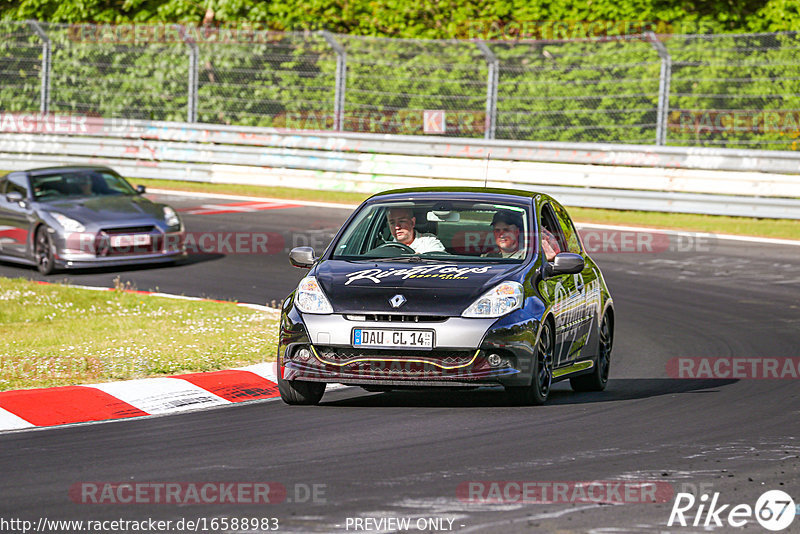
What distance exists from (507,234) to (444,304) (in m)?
1.22

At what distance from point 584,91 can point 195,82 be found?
Answer: 754cm

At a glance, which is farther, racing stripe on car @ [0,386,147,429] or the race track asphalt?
racing stripe on car @ [0,386,147,429]

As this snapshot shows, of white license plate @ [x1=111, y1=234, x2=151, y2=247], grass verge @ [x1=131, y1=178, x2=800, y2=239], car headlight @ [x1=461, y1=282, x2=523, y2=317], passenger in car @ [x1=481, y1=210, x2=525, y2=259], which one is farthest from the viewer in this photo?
grass verge @ [x1=131, y1=178, x2=800, y2=239]

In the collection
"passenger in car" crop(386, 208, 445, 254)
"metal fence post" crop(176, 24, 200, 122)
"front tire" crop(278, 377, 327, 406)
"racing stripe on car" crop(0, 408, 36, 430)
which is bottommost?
"racing stripe on car" crop(0, 408, 36, 430)

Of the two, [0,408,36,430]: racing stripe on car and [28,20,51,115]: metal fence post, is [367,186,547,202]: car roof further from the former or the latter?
[28,20,51,115]: metal fence post

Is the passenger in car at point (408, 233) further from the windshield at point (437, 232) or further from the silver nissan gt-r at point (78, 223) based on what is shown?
the silver nissan gt-r at point (78, 223)

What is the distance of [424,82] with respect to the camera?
25.2 metres

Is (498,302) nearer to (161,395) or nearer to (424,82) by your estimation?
(161,395)

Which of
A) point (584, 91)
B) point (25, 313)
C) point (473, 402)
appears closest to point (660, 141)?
point (584, 91)

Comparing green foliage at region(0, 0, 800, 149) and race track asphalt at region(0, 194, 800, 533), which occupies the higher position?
green foliage at region(0, 0, 800, 149)

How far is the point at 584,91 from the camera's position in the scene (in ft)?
77.6

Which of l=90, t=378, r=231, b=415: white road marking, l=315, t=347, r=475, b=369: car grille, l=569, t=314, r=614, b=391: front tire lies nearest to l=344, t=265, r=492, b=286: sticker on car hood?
l=315, t=347, r=475, b=369: car grille

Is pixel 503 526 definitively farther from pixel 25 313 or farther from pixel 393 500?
pixel 25 313

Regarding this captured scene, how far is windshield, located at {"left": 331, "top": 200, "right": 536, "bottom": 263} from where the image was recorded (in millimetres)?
9523
